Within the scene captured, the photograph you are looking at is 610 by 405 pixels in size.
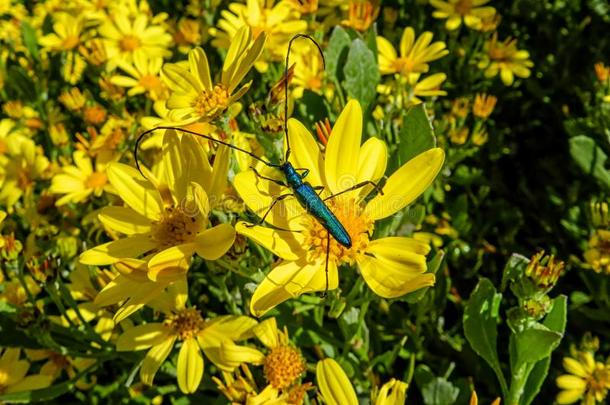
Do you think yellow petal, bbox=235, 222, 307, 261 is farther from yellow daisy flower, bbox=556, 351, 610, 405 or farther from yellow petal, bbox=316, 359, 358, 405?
yellow daisy flower, bbox=556, 351, 610, 405

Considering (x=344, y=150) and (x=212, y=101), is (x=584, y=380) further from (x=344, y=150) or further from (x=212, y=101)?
(x=212, y=101)

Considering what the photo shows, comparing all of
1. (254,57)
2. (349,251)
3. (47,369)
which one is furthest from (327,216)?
(47,369)

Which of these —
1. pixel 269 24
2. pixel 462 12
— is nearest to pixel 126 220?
pixel 269 24

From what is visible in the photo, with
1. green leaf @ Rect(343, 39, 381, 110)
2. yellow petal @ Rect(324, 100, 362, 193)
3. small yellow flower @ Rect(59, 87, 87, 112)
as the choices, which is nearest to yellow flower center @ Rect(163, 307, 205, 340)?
yellow petal @ Rect(324, 100, 362, 193)

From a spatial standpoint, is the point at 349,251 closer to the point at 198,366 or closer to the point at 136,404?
the point at 198,366

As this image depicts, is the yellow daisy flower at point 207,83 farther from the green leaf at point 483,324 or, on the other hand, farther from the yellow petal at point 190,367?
the green leaf at point 483,324
